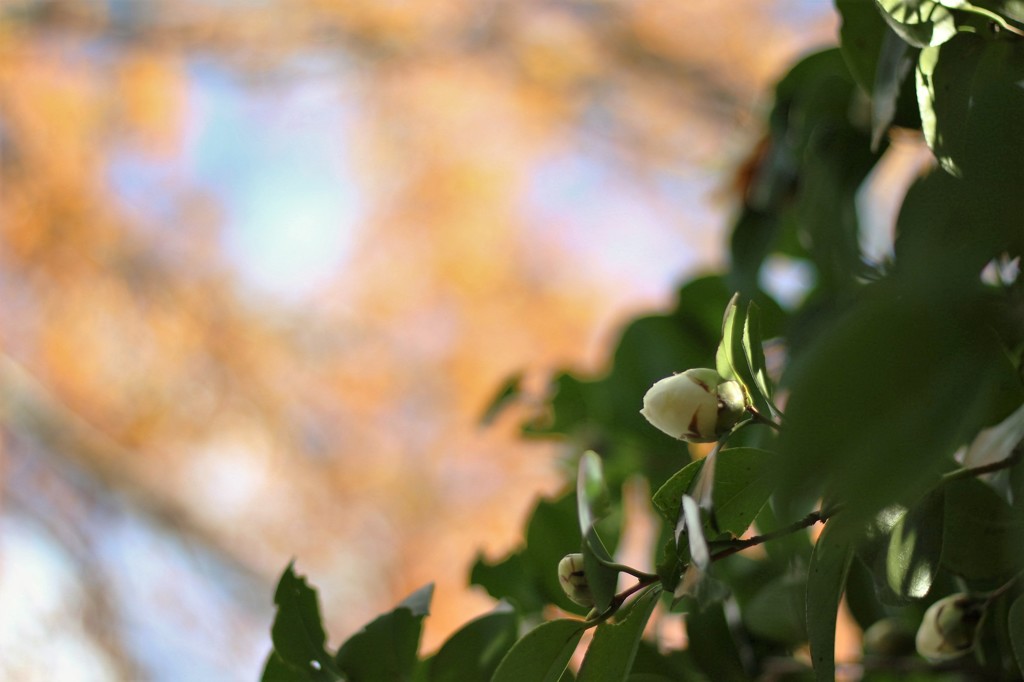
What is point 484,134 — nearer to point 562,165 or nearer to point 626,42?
point 562,165

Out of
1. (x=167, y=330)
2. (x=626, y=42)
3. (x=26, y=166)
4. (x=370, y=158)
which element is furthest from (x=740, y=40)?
(x=26, y=166)

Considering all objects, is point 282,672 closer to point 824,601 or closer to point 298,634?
point 298,634

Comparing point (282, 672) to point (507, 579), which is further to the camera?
point (507, 579)

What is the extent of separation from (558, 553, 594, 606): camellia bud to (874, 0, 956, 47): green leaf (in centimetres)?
15

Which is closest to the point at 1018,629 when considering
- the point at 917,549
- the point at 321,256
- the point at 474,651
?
the point at 917,549

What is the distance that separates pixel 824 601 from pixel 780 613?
0.14 meters

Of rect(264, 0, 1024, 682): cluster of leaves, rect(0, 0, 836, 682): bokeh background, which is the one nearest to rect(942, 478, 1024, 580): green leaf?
rect(264, 0, 1024, 682): cluster of leaves

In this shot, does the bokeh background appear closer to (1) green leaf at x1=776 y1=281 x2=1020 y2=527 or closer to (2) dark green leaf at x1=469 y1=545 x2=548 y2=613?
(2) dark green leaf at x1=469 y1=545 x2=548 y2=613

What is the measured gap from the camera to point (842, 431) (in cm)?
13

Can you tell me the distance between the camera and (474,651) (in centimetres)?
27

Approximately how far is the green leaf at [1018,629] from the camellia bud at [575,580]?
Result: 0.10 m

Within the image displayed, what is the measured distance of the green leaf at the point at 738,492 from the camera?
0.22 metres

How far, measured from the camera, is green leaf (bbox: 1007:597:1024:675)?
214mm

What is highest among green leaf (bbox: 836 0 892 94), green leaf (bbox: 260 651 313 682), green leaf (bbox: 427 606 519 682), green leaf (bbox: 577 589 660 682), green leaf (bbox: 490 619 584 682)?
green leaf (bbox: 836 0 892 94)
